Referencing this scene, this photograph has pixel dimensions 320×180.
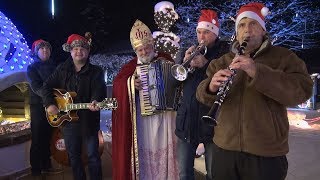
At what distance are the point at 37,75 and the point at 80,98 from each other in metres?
1.23

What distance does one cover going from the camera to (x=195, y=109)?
325 cm

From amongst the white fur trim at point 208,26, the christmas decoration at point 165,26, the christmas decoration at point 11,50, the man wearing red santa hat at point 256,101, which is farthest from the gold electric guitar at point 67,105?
the christmas decoration at point 11,50

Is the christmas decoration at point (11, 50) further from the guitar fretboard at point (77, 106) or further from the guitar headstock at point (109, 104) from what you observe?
the guitar headstock at point (109, 104)

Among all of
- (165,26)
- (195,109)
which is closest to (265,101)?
(195,109)

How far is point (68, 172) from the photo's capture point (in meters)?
5.45

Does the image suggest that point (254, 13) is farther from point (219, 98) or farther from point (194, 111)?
point (194, 111)

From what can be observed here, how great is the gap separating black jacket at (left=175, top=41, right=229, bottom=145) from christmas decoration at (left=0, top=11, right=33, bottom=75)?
373 centimetres

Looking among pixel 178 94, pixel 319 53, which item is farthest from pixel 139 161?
pixel 319 53

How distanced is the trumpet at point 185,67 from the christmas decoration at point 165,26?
2.06 metres

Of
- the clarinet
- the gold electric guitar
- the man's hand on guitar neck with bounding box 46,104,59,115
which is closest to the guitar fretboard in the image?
the gold electric guitar

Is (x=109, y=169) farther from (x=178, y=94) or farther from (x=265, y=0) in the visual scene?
(x=265, y=0)

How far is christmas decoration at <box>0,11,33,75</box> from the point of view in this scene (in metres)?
5.89

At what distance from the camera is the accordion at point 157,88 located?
3693 millimetres

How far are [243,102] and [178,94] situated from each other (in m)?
1.40
